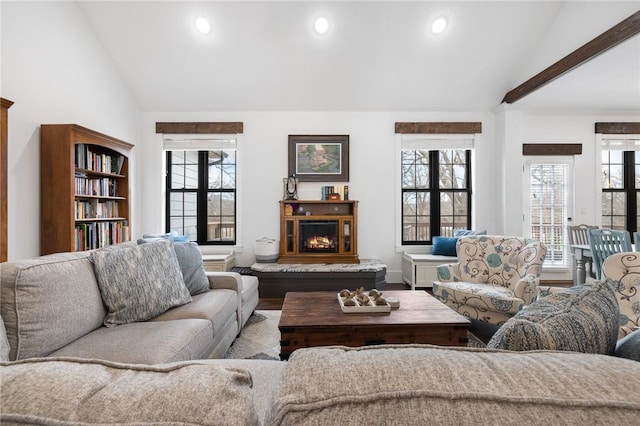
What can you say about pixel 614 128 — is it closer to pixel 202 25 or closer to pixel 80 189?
pixel 202 25

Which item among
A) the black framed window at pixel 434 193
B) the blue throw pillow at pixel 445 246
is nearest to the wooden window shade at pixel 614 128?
the black framed window at pixel 434 193

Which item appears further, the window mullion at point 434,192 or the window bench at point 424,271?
the window mullion at point 434,192

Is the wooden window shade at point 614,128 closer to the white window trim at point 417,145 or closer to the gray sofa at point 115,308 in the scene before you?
the white window trim at point 417,145

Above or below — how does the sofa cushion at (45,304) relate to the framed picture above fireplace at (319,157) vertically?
below

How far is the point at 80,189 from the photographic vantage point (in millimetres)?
3135

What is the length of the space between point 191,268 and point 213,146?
272 centimetres

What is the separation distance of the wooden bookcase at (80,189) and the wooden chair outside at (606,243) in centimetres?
504

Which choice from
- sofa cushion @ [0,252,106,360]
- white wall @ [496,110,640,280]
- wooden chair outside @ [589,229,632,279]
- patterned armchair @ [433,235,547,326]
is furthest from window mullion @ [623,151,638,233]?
sofa cushion @ [0,252,106,360]

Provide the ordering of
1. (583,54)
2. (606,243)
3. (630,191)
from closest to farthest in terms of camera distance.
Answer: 1. (606,243)
2. (583,54)
3. (630,191)

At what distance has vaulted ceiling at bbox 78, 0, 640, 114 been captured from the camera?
11.6ft

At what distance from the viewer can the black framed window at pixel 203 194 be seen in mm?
4855

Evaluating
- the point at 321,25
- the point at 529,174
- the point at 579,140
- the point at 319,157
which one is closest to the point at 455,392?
the point at 321,25

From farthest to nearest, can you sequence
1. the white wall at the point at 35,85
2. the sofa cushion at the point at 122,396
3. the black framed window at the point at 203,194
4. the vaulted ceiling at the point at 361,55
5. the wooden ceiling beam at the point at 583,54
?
the black framed window at the point at 203,194, the vaulted ceiling at the point at 361,55, the wooden ceiling beam at the point at 583,54, the white wall at the point at 35,85, the sofa cushion at the point at 122,396

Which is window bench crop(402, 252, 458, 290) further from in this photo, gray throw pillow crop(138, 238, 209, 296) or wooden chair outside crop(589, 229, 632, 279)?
gray throw pillow crop(138, 238, 209, 296)
